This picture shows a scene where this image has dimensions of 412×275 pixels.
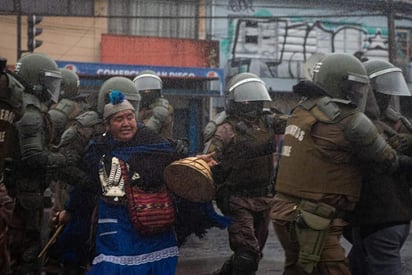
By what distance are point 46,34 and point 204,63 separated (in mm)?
4620

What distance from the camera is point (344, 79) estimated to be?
481cm

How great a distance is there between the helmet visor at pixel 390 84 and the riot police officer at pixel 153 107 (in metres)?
2.87

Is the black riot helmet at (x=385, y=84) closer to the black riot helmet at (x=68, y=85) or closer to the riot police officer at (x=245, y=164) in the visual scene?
the riot police officer at (x=245, y=164)

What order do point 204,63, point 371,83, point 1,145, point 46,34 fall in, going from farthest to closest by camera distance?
point 204,63 → point 46,34 → point 371,83 → point 1,145

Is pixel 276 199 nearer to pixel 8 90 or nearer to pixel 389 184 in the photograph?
pixel 389 184

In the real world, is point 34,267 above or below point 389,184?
below

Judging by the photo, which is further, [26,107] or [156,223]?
[26,107]

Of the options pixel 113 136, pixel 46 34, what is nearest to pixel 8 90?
pixel 113 136

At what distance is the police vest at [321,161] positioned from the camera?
4570mm

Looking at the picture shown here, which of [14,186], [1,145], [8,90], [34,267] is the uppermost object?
[8,90]

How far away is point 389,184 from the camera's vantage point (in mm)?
4941

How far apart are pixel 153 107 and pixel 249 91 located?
1.57 metres

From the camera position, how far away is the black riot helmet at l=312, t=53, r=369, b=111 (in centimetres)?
482

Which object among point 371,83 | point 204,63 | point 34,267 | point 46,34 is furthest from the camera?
point 204,63
